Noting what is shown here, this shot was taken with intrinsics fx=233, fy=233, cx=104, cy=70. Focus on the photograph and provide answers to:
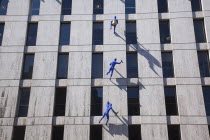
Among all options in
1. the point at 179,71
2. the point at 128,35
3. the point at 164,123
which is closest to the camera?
the point at 164,123

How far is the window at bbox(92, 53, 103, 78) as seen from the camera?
19.6 m

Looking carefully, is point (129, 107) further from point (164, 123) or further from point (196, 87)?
point (196, 87)

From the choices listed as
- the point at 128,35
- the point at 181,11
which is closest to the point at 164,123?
the point at 128,35

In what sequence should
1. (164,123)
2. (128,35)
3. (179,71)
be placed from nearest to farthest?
(164,123)
(179,71)
(128,35)

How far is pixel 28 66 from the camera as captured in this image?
20.0m

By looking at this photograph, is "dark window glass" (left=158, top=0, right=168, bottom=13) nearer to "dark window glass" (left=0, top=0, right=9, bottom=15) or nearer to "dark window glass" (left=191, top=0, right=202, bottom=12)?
"dark window glass" (left=191, top=0, right=202, bottom=12)

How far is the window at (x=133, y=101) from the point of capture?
18.5 metres

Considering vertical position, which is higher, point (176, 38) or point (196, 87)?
point (176, 38)

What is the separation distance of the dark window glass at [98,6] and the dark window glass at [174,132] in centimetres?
1172

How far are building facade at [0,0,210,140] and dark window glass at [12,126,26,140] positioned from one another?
74mm

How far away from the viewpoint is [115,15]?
21078 mm

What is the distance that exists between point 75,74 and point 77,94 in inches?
67.3

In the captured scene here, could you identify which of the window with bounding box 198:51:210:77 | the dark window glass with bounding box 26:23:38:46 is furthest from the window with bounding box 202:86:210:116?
the dark window glass with bounding box 26:23:38:46

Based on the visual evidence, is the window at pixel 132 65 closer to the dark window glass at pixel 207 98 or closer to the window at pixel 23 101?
the dark window glass at pixel 207 98
